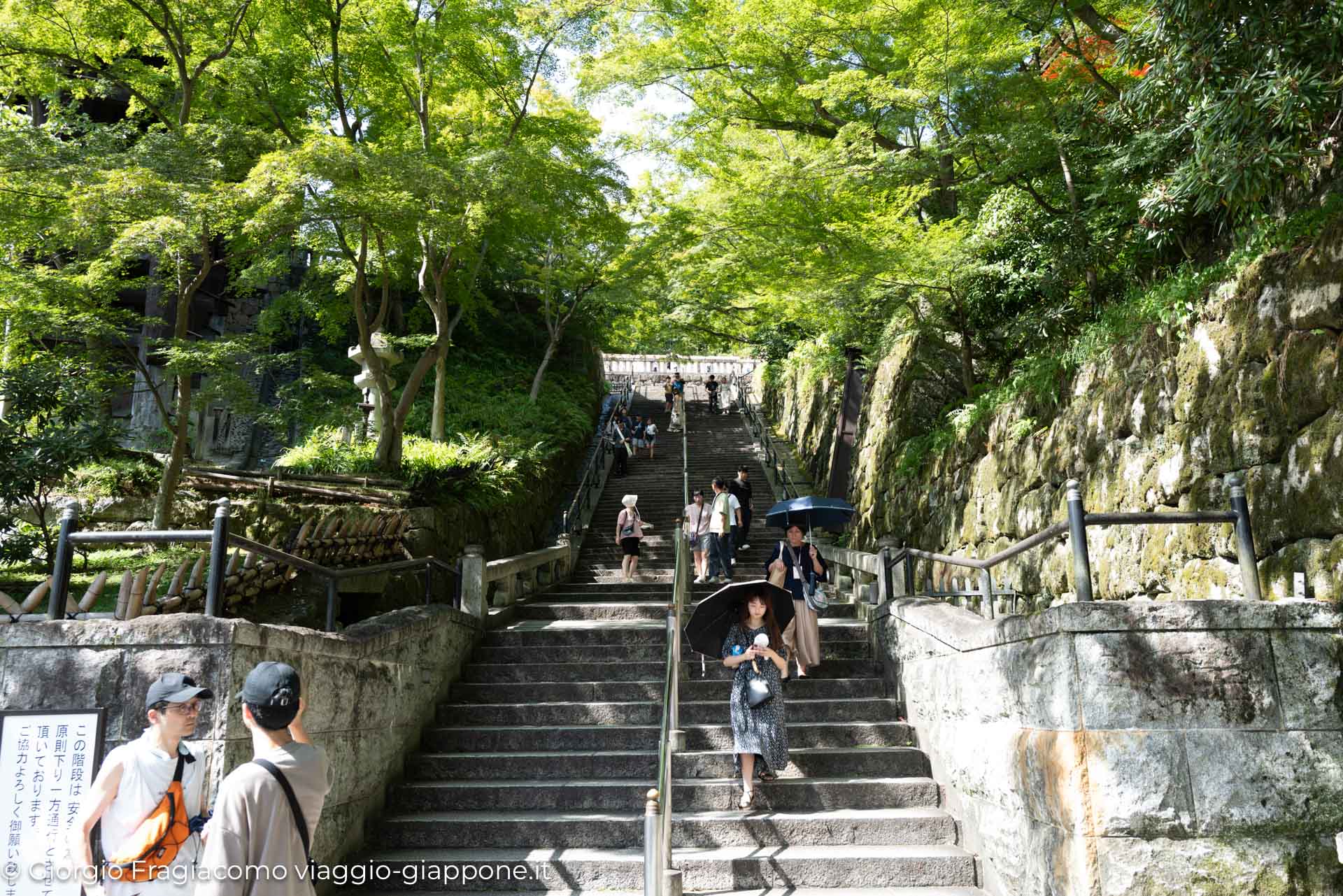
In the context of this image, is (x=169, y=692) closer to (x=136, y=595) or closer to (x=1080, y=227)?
(x=136, y=595)

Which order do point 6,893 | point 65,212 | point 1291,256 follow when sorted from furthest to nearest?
point 65,212 → point 1291,256 → point 6,893

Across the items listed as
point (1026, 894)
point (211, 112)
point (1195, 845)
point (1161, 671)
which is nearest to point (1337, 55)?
point (1161, 671)

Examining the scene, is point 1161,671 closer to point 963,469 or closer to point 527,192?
point 963,469

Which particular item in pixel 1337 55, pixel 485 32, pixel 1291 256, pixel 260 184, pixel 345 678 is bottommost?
pixel 345 678

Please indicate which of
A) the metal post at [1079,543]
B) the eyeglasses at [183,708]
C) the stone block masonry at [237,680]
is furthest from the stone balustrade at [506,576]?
the metal post at [1079,543]

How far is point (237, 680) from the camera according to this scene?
15.9ft

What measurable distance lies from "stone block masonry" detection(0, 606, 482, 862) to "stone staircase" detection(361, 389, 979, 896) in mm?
430

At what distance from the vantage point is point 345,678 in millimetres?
6121

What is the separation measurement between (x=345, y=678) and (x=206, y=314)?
2132cm

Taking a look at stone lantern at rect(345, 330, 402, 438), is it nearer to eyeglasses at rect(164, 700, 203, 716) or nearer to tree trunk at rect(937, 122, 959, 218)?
tree trunk at rect(937, 122, 959, 218)

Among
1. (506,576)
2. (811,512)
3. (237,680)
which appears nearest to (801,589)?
(811,512)

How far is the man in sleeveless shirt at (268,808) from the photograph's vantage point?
292cm

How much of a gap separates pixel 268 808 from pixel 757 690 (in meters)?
3.80

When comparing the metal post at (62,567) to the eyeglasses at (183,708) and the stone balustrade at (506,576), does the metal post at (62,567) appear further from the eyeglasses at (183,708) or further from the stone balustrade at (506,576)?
the stone balustrade at (506,576)
